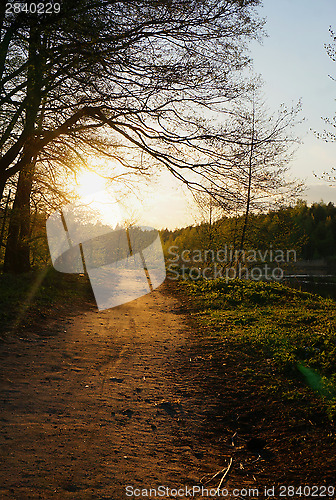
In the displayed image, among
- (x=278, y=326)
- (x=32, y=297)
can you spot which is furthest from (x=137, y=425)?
(x=32, y=297)

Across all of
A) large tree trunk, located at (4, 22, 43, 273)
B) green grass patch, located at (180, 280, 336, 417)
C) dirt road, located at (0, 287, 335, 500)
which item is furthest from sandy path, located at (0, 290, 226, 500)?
large tree trunk, located at (4, 22, 43, 273)

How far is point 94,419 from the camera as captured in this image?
437 centimetres

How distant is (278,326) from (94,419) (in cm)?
537

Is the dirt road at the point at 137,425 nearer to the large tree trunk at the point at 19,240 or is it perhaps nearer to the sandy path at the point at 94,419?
the sandy path at the point at 94,419

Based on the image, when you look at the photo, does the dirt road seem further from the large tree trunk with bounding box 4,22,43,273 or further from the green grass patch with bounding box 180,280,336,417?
the large tree trunk with bounding box 4,22,43,273

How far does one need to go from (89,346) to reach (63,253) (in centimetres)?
1743

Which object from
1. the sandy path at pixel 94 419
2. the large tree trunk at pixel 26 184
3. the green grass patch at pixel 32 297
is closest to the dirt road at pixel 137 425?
the sandy path at pixel 94 419

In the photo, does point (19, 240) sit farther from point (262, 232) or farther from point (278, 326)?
point (262, 232)

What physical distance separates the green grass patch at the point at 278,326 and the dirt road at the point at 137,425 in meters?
0.60

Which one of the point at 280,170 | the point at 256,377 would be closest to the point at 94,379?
the point at 256,377

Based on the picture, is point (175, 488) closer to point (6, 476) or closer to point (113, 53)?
point (6, 476)

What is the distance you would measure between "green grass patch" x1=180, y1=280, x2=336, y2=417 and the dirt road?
1.96ft

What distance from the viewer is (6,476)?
10.1ft

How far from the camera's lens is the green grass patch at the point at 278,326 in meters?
5.54
